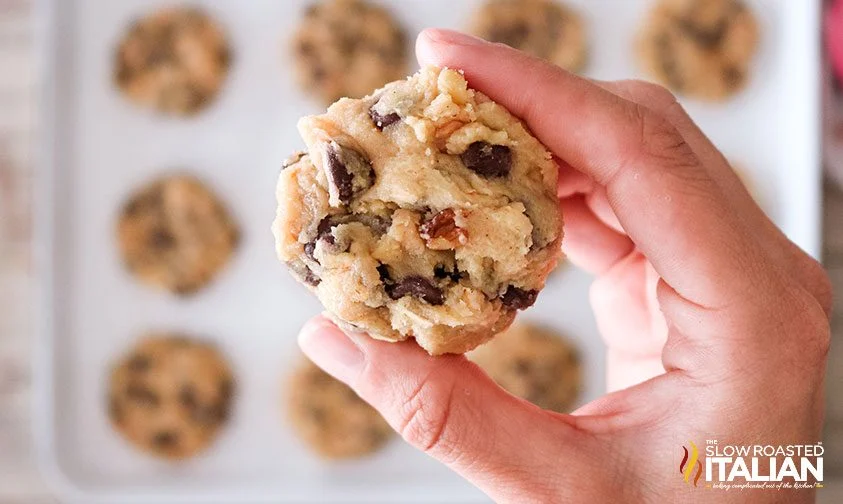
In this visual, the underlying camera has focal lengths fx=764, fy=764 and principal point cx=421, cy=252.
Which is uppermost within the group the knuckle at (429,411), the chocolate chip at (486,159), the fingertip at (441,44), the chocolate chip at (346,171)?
the fingertip at (441,44)

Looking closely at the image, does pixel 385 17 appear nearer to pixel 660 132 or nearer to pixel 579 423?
pixel 660 132

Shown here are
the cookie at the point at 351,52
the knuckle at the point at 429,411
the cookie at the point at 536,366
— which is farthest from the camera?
the cookie at the point at 351,52

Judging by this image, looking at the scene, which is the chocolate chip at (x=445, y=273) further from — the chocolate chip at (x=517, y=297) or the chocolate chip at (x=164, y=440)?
the chocolate chip at (x=164, y=440)

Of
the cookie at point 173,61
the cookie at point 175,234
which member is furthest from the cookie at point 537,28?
the cookie at point 175,234

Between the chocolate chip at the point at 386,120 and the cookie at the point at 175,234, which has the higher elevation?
the cookie at the point at 175,234

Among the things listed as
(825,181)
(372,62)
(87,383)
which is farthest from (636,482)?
(87,383)

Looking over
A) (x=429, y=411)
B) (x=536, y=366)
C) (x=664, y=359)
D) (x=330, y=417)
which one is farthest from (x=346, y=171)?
(x=330, y=417)

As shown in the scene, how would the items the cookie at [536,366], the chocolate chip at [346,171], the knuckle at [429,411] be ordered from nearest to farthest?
the chocolate chip at [346,171] → the knuckle at [429,411] → the cookie at [536,366]

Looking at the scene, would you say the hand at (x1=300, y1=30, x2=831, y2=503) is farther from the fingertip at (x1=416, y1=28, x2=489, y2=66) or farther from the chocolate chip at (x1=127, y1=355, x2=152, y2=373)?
the chocolate chip at (x1=127, y1=355, x2=152, y2=373)

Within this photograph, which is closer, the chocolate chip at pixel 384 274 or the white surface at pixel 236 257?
the chocolate chip at pixel 384 274
